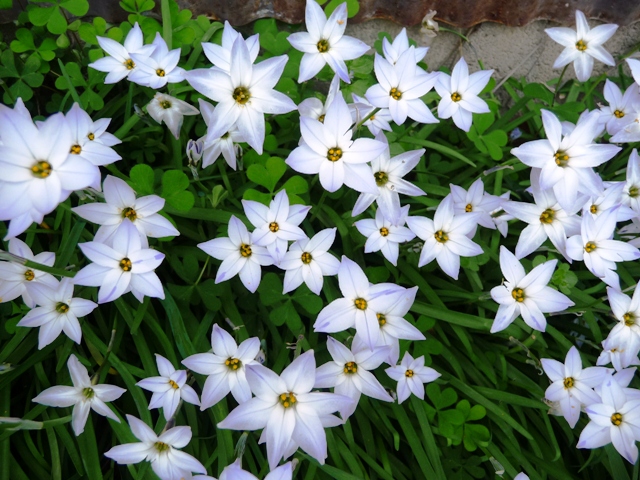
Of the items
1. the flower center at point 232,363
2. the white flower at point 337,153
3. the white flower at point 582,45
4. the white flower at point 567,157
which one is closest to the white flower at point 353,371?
the flower center at point 232,363

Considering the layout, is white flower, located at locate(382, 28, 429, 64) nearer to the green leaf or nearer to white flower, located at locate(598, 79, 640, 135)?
white flower, located at locate(598, 79, 640, 135)

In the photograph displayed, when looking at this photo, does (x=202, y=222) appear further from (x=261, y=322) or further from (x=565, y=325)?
(x=565, y=325)

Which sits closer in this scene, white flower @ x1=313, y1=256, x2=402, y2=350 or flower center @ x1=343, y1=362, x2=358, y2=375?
white flower @ x1=313, y1=256, x2=402, y2=350

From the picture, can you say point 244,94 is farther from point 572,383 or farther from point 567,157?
point 572,383

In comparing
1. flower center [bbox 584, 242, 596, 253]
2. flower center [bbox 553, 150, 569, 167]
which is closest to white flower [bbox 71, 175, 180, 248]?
flower center [bbox 553, 150, 569, 167]

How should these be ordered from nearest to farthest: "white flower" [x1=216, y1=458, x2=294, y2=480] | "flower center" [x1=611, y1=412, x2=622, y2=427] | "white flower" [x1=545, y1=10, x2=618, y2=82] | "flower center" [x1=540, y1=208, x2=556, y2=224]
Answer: "white flower" [x1=216, y1=458, x2=294, y2=480] → "flower center" [x1=611, y1=412, x2=622, y2=427] → "flower center" [x1=540, y1=208, x2=556, y2=224] → "white flower" [x1=545, y1=10, x2=618, y2=82]

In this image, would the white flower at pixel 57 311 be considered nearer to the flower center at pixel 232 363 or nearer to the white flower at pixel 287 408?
the flower center at pixel 232 363

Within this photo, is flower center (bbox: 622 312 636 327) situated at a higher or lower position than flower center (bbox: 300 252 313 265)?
lower
